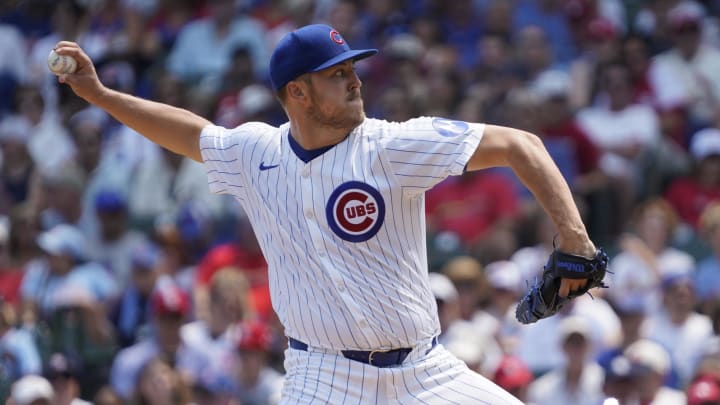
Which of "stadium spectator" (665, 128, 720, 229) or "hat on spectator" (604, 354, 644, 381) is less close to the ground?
"stadium spectator" (665, 128, 720, 229)

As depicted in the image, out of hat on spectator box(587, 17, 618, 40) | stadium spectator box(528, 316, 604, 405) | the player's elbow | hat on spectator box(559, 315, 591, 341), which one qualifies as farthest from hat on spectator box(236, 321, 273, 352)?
hat on spectator box(587, 17, 618, 40)

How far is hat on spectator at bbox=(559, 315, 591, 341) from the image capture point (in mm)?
7332

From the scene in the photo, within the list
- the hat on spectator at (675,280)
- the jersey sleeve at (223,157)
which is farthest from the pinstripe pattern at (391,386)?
the hat on spectator at (675,280)

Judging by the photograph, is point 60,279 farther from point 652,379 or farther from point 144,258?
point 652,379

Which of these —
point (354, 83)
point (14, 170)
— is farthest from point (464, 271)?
point (14, 170)

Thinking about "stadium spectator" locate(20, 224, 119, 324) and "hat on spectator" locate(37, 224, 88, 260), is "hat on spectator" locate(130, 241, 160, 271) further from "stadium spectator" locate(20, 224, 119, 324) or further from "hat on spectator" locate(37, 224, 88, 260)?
"hat on spectator" locate(37, 224, 88, 260)

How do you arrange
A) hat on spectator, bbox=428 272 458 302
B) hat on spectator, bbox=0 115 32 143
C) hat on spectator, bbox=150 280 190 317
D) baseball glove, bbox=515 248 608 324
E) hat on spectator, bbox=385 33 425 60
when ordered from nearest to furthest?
1. baseball glove, bbox=515 248 608 324
2. hat on spectator, bbox=428 272 458 302
3. hat on spectator, bbox=150 280 190 317
4. hat on spectator, bbox=385 33 425 60
5. hat on spectator, bbox=0 115 32 143

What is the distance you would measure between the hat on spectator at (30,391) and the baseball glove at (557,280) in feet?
13.0

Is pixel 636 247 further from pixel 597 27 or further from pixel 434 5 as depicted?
pixel 434 5

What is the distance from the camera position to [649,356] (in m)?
6.98

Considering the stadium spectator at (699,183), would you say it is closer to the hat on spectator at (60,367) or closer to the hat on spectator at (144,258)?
the hat on spectator at (144,258)

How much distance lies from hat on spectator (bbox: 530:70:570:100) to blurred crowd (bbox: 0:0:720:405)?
3cm

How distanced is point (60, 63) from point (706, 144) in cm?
536

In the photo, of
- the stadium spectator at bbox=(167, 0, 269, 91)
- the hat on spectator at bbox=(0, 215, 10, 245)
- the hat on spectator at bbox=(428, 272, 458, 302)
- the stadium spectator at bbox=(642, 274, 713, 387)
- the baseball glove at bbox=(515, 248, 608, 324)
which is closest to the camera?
the baseball glove at bbox=(515, 248, 608, 324)
